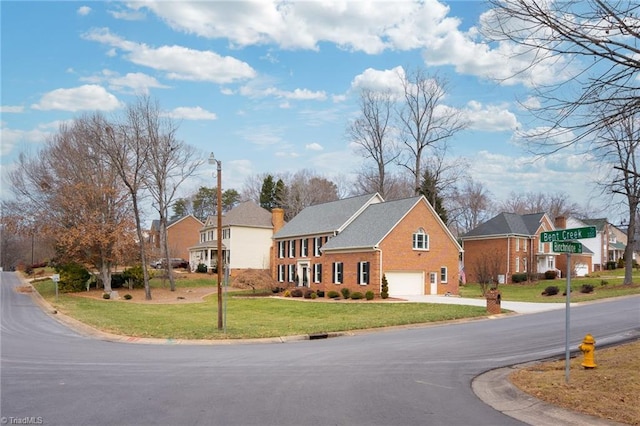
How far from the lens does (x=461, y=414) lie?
27.0 feet

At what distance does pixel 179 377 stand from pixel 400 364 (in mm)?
4925

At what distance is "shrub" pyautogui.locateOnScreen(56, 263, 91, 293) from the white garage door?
29.8m

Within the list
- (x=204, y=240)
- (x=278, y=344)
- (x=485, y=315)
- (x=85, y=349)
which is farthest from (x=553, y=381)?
(x=204, y=240)

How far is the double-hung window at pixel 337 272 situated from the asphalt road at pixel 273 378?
76.6ft

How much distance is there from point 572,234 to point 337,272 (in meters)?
33.5

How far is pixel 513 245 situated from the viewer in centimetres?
5697

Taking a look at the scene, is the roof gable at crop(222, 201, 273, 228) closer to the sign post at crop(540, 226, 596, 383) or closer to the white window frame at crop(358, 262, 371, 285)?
the white window frame at crop(358, 262, 371, 285)

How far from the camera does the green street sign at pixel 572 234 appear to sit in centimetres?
980

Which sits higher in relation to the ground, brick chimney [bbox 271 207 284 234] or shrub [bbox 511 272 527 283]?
brick chimney [bbox 271 207 284 234]

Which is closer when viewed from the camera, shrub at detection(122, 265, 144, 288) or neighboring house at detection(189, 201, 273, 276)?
shrub at detection(122, 265, 144, 288)

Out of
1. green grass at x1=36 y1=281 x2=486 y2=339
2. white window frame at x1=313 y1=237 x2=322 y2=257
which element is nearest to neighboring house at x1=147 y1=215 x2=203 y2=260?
white window frame at x1=313 y1=237 x2=322 y2=257

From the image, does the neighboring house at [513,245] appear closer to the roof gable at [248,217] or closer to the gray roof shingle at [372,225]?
the gray roof shingle at [372,225]

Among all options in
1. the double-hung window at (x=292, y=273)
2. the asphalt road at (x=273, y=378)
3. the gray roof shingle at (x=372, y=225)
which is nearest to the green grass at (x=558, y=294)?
the gray roof shingle at (x=372, y=225)

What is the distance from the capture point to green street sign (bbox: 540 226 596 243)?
32.2 ft
